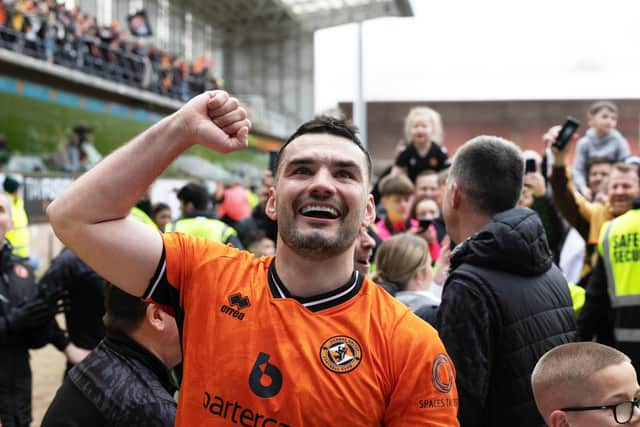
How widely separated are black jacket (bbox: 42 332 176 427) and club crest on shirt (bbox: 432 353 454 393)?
870mm

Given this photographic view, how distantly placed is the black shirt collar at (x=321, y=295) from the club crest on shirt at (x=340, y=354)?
0.35 ft

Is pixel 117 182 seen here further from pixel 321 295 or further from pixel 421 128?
pixel 421 128

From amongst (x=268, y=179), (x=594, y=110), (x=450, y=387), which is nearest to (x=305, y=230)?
(x=450, y=387)

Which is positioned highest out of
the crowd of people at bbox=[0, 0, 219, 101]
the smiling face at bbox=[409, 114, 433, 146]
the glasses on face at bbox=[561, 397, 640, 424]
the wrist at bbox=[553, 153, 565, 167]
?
the crowd of people at bbox=[0, 0, 219, 101]

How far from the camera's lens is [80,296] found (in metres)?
4.52

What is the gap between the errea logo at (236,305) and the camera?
1670mm

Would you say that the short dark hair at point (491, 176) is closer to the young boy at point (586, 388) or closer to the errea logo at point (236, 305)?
the young boy at point (586, 388)

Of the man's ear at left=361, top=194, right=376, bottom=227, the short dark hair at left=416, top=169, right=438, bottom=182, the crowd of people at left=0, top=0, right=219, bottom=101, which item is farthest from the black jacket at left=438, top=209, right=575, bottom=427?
the crowd of people at left=0, top=0, right=219, bottom=101

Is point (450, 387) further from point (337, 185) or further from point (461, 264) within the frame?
point (461, 264)

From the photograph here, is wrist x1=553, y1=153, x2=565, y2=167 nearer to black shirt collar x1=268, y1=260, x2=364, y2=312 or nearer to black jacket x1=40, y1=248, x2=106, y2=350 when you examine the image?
black shirt collar x1=268, y1=260, x2=364, y2=312

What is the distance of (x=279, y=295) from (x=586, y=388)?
94cm

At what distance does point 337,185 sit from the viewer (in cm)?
175

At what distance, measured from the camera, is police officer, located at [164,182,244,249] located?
16.5 ft

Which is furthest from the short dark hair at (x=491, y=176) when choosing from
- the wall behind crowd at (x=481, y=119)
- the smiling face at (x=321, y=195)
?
the wall behind crowd at (x=481, y=119)
